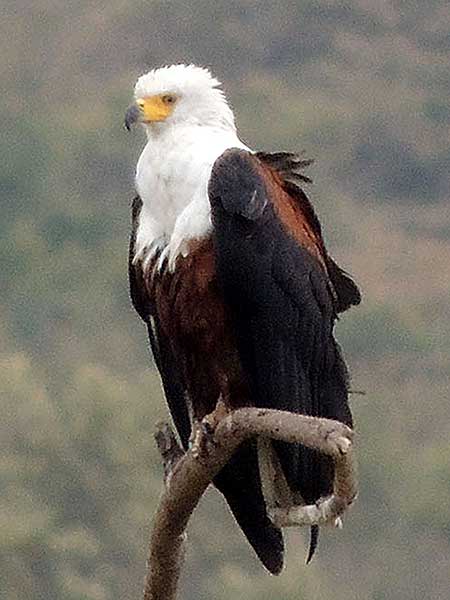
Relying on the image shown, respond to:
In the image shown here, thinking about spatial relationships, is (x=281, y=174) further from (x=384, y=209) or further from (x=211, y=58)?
(x=211, y=58)

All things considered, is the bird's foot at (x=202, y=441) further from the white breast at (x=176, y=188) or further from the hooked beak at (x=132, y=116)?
the hooked beak at (x=132, y=116)

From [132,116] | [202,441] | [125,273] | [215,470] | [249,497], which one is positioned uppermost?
[125,273]

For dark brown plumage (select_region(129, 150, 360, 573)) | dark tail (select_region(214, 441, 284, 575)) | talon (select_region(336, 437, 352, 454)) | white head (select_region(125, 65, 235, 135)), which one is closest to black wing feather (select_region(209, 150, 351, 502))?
dark brown plumage (select_region(129, 150, 360, 573))

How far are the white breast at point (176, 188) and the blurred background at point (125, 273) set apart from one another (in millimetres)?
1831

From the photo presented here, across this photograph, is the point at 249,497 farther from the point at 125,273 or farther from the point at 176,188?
the point at 125,273

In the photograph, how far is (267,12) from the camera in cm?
4766

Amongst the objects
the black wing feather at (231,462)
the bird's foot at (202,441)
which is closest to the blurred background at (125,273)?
the black wing feather at (231,462)

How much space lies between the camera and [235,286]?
246 inches

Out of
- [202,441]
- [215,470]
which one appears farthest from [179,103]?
[215,470]

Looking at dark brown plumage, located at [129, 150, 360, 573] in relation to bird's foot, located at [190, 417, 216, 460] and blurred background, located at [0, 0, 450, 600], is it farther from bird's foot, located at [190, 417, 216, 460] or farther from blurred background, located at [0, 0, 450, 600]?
blurred background, located at [0, 0, 450, 600]

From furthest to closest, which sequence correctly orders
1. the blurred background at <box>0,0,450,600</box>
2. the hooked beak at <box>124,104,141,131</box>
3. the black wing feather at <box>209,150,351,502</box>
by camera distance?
the blurred background at <box>0,0,450,600</box>, the hooked beak at <box>124,104,141,131</box>, the black wing feather at <box>209,150,351,502</box>

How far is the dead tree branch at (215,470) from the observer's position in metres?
4.88

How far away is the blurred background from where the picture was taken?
1956 cm

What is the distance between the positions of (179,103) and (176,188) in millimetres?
318
